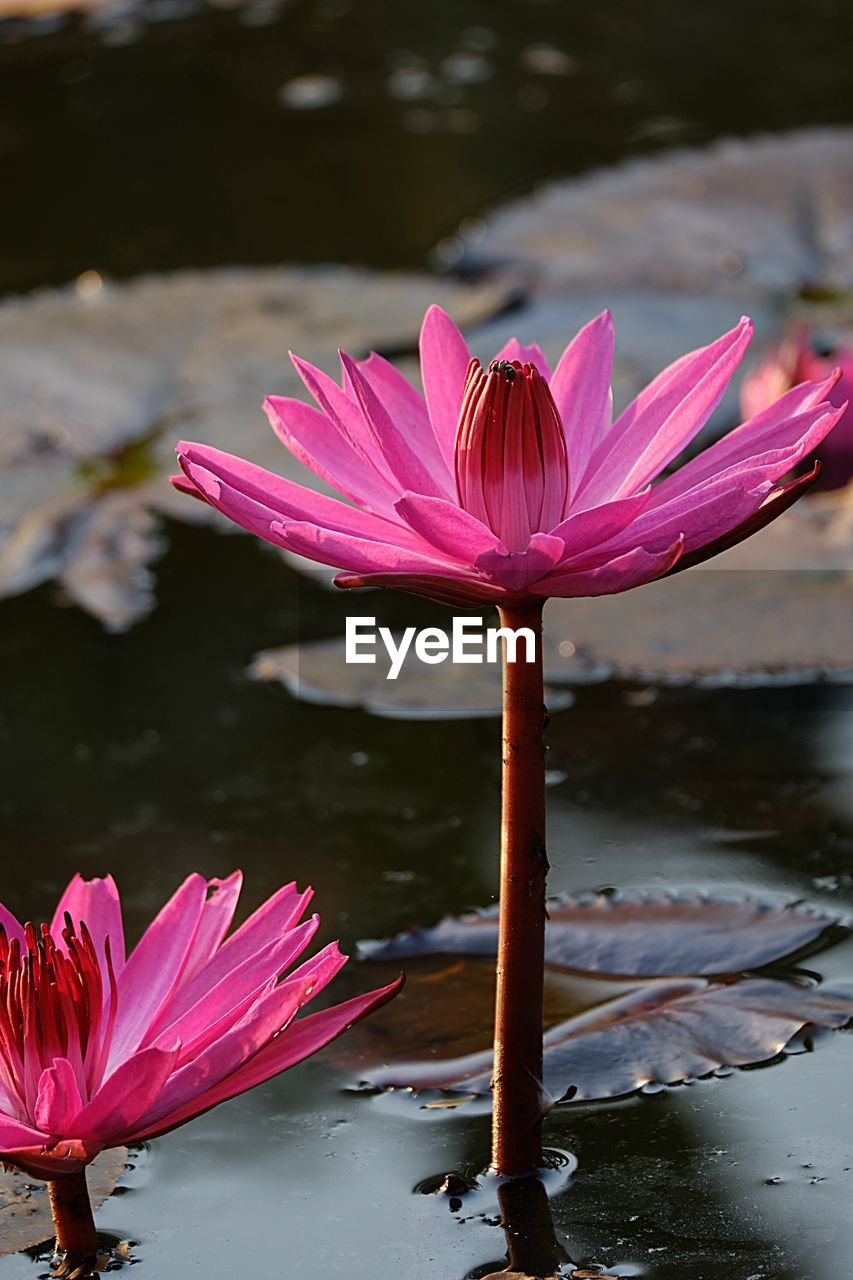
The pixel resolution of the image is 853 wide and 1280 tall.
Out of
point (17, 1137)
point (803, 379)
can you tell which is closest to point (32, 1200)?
point (17, 1137)

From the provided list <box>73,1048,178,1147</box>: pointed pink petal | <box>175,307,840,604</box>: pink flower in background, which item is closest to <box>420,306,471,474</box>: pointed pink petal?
<box>175,307,840,604</box>: pink flower in background

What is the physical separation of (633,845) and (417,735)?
0.27 m

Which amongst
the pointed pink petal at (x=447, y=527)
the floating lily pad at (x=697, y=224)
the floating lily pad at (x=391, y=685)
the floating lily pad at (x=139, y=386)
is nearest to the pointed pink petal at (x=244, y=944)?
the pointed pink petal at (x=447, y=527)

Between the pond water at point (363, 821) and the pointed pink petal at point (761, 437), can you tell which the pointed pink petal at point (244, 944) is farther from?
the pointed pink petal at point (761, 437)

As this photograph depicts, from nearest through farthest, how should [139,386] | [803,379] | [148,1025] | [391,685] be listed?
[148,1025] < [391,685] < [803,379] < [139,386]

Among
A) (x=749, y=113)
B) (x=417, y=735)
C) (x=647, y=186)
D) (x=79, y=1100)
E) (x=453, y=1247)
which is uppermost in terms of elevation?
(x=749, y=113)

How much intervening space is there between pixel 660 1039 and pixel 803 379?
94 cm

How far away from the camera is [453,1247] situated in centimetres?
91

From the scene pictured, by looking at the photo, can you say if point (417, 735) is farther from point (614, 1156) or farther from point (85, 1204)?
point (85, 1204)

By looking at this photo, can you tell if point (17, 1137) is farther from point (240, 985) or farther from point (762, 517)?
point (762, 517)

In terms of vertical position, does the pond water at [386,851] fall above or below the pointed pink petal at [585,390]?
below

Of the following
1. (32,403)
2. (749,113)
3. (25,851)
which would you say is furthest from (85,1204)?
(749,113)

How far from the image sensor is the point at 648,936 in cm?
119

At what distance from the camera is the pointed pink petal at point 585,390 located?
950 millimetres
